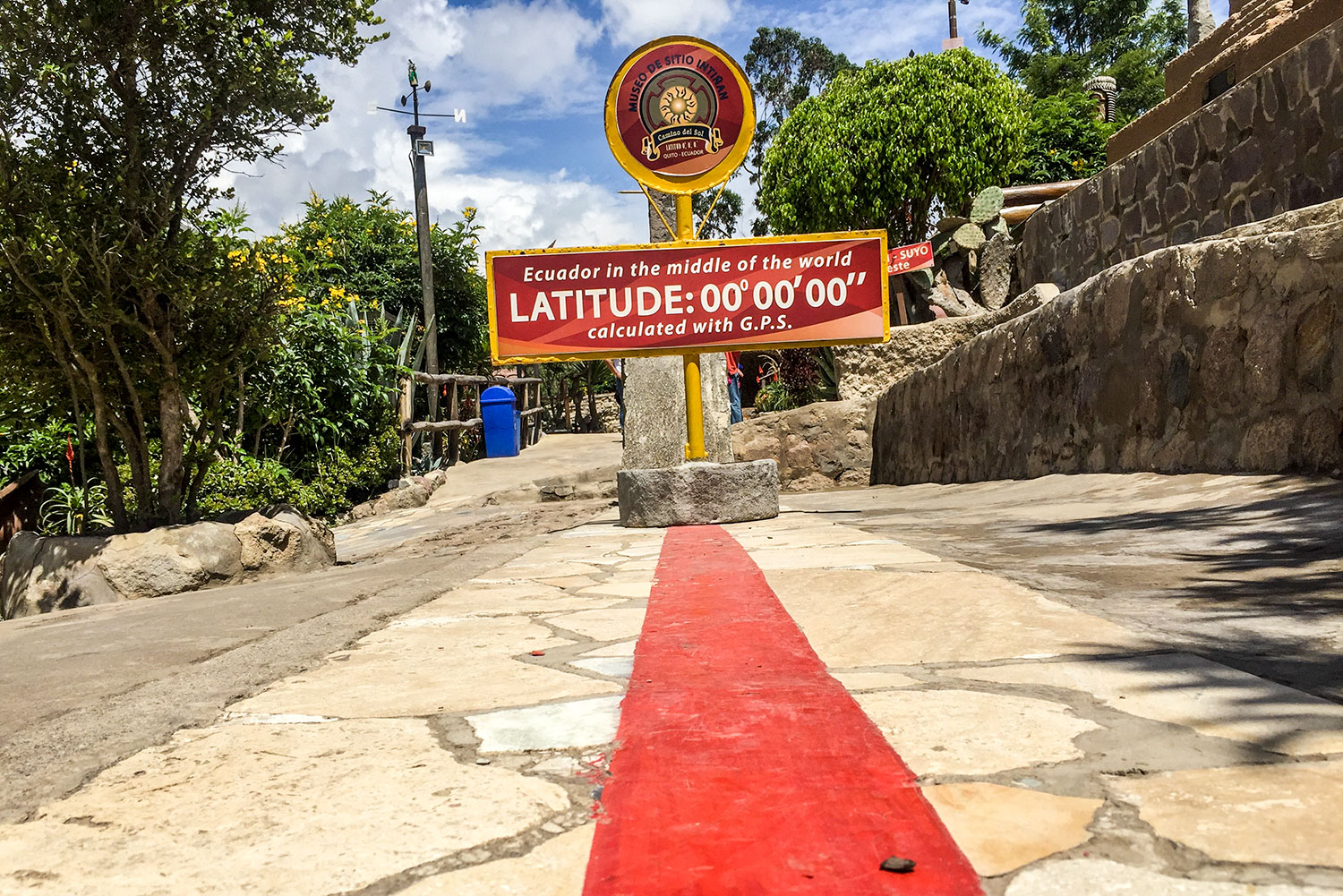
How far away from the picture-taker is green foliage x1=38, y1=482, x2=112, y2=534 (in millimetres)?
7941

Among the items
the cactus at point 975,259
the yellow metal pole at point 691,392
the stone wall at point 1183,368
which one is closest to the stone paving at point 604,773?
the stone wall at point 1183,368

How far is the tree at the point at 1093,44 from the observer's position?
2998 centimetres

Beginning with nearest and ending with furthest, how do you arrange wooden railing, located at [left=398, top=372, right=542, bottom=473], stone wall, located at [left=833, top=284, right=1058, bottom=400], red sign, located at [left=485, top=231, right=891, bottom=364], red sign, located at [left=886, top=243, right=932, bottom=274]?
1. red sign, located at [left=485, top=231, right=891, bottom=364]
2. stone wall, located at [left=833, top=284, right=1058, bottom=400]
3. wooden railing, located at [left=398, top=372, right=542, bottom=473]
4. red sign, located at [left=886, top=243, right=932, bottom=274]

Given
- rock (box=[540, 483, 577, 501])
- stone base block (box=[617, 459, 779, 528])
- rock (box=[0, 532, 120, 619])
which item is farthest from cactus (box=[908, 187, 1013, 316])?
rock (box=[0, 532, 120, 619])

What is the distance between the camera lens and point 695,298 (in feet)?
18.9

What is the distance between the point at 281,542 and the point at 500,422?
10691 millimetres

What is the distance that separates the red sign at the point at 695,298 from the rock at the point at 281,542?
1.53 m

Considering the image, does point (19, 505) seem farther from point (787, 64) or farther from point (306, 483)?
point (787, 64)

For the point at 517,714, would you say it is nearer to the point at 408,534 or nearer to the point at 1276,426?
the point at 1276,426

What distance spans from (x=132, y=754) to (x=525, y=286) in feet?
15.0

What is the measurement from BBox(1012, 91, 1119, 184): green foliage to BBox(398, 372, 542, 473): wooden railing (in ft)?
38.3

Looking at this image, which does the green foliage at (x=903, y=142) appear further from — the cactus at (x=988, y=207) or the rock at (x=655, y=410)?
the rock at (x=655, y=410)

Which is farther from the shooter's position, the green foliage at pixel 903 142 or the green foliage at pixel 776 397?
the green foliage at pixel 903 142

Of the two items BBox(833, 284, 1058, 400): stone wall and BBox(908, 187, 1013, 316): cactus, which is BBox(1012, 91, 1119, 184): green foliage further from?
BBox(833, 284, 1058, 400): stone wall
